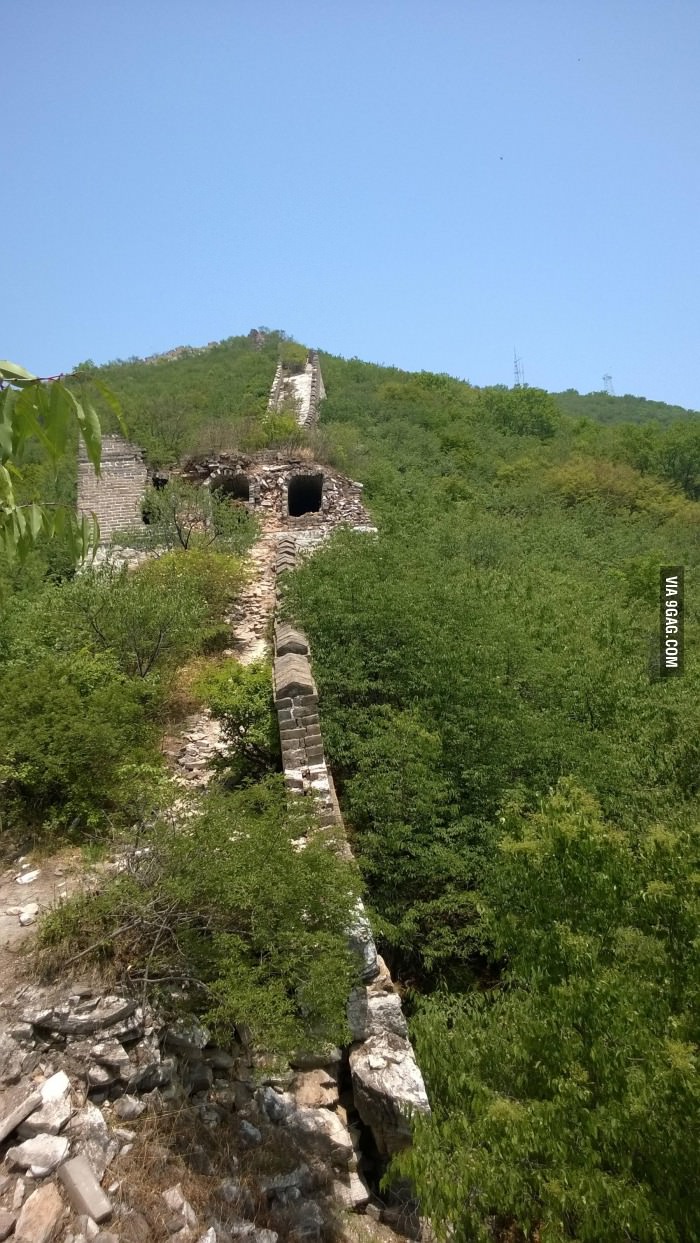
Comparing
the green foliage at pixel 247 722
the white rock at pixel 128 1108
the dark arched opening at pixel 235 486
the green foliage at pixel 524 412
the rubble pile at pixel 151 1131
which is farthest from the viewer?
the green foliage at pixel 524 412

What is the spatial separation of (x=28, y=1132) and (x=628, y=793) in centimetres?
594

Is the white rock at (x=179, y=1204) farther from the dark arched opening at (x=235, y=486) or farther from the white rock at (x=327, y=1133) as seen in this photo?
the dark arched opening at (x=235, y=486)

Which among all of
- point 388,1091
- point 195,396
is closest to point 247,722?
point 388,1091

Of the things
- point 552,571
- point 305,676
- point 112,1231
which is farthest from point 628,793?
point 552,571

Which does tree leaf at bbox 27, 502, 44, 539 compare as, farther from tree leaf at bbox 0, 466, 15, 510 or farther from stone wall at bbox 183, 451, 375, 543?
stone wall at bbox 183, 451, 375, 543

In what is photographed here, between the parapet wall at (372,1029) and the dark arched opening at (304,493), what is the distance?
12098 mm

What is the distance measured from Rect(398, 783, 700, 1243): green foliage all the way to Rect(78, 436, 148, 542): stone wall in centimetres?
1294

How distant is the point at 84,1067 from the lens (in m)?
4.11

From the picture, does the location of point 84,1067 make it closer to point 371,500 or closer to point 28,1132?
point 28,1132

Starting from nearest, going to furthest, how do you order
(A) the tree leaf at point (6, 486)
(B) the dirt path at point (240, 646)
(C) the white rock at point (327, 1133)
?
(A) the tree leaf at point (6, 486), (C) the white rock at point (327, 1133), (B) the dirt path at point (240, 646)

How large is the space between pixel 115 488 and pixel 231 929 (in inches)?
596

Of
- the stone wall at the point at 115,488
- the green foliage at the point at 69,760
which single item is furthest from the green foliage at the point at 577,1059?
the stone wall at the point at 115,488

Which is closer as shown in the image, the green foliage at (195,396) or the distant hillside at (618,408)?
the green foliage at (195,396)

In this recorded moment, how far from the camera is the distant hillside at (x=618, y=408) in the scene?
1903 inches
